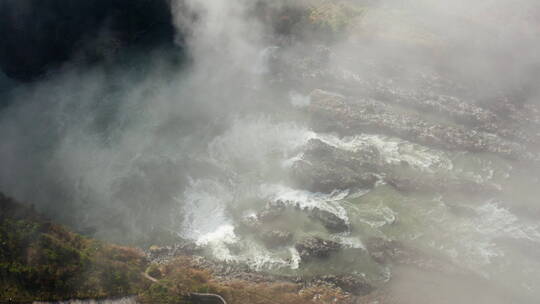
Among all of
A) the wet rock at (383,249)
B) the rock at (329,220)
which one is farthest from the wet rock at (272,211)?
the wet rock at (383,249)

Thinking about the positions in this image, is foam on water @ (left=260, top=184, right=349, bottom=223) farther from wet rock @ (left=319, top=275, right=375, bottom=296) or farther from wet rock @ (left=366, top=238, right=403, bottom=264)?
wet rock @ (left=319, top=275, right=375, bottom=296)

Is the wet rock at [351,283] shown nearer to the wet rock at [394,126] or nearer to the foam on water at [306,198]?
the foam on water at [306,198]

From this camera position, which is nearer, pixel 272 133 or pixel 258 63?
pixel 272 133

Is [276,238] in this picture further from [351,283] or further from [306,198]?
[351,283]

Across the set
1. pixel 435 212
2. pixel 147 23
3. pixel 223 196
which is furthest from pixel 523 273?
pixel 147 23

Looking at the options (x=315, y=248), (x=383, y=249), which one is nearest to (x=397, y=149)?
(x=383, y=249)

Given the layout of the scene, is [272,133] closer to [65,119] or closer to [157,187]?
[157,187]
